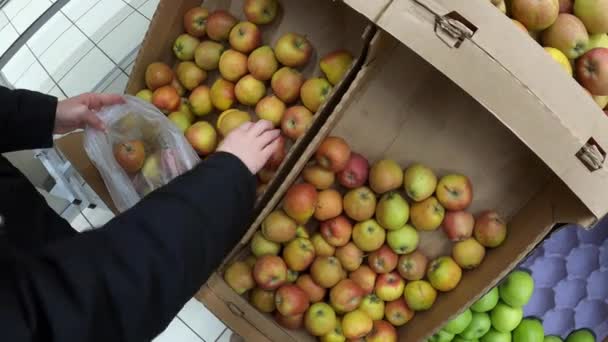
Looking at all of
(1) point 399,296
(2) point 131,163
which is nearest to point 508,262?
(1) point 399,296

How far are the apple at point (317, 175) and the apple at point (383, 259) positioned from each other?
0.75 feet

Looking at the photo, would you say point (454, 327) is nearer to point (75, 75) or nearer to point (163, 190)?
point (163, 190)

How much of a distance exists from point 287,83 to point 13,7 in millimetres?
1547

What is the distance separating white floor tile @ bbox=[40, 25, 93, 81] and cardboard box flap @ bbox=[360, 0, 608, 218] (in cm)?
151

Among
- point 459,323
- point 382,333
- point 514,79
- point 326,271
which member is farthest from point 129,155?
point 459,323

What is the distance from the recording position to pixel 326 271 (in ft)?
4.18

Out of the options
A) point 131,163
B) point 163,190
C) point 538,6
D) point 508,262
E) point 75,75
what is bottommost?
point 75,75

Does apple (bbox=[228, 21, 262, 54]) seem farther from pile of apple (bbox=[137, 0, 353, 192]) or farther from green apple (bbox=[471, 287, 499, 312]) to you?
green apple (bbox=[471, 287, 499, 312])

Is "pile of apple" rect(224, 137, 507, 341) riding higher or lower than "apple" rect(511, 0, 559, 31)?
lower

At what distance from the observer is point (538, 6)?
108 centimetres

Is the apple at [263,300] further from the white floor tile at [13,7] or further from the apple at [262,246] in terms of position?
the white floor tile at [13,7]

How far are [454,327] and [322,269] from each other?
424mm

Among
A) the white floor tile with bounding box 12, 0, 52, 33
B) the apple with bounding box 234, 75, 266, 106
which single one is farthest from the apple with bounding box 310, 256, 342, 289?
the white floor tile with bounding box 12, 0, 52, 33

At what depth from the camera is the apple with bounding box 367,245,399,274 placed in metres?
1.30
